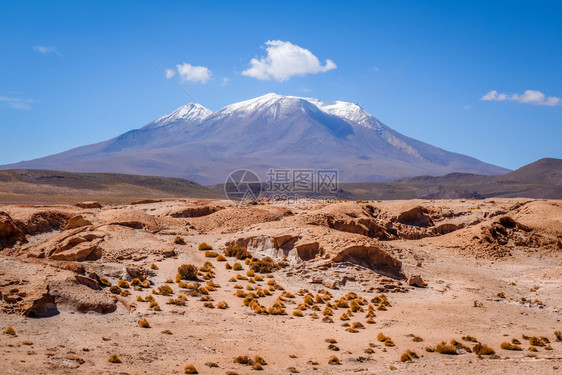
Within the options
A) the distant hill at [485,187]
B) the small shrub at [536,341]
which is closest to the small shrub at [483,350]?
the small shrub at [536,341]

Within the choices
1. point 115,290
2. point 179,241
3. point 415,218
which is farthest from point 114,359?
point 415,218

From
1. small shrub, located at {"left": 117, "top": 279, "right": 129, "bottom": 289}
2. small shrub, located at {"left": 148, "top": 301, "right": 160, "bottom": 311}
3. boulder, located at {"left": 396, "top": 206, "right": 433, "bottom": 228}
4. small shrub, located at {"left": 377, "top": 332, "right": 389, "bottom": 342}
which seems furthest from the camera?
boulder, located at {"left": 396, "top": 206, "right": 433, "bottom": 228}

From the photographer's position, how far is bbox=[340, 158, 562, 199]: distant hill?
316ft

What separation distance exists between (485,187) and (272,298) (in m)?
102

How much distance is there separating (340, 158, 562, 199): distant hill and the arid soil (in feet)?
243

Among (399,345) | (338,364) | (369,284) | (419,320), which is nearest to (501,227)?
(369,284)

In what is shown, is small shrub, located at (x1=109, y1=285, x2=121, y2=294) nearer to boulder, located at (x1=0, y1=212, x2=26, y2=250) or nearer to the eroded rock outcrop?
the eroded rock outcrop

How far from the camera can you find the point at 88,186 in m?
93.6

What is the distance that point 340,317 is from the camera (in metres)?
14.0

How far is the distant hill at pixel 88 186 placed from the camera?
8344 cm

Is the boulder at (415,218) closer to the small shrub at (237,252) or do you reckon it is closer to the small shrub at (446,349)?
the small shrub at (237,252)

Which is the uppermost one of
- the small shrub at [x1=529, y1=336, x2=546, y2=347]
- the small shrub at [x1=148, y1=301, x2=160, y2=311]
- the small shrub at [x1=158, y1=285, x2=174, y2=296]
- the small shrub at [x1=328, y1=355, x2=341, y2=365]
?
the small shrub at [x1=158, y1=285, x2=174, y2=296]

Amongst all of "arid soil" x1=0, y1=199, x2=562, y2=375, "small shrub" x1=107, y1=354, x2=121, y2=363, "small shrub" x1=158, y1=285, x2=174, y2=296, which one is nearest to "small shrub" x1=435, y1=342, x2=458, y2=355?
"arid soil" x1=0, y1=199, x2=562, y2=375

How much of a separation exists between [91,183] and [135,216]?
76.4 m
